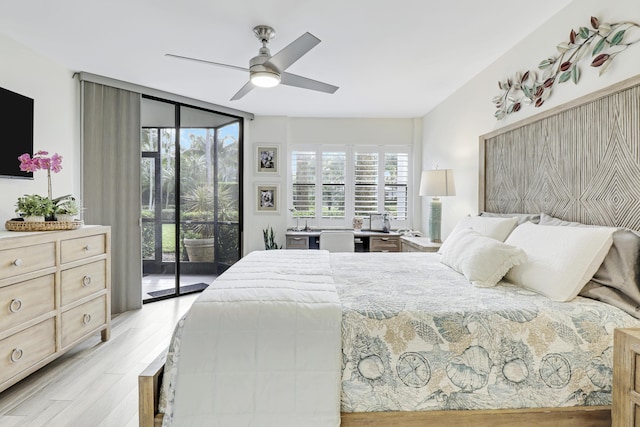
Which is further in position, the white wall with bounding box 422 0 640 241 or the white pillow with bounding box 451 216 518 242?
the white pillow with bounding box 451 216 518 242

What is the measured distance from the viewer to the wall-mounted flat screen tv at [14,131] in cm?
245

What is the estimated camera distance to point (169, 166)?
4.07 m

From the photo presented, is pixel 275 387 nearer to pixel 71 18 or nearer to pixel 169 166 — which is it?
pixel 71 18

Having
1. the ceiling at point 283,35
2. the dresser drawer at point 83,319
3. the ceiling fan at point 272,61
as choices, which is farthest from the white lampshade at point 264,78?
the dresser drawer at point 83,319

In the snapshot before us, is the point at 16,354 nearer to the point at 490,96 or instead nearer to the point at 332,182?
the point at 332,182

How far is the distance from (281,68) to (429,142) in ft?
9.90

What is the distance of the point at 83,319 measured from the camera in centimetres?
263

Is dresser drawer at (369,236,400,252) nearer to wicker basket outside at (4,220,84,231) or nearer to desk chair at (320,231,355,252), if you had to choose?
desk chair at (320,231,355,252)

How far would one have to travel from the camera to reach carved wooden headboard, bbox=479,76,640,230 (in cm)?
174

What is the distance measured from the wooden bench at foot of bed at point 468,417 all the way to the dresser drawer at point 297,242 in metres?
3.33

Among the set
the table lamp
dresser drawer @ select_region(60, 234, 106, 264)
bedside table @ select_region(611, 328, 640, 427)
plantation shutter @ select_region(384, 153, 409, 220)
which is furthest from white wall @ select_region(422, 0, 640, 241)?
dresser drawer @ select_region(60, 234, 106, 264)

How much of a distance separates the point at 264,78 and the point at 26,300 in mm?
2130

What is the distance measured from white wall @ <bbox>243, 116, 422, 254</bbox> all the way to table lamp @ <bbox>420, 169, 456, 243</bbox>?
127 cm

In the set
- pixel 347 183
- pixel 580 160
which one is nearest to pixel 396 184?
pixel 347 183
